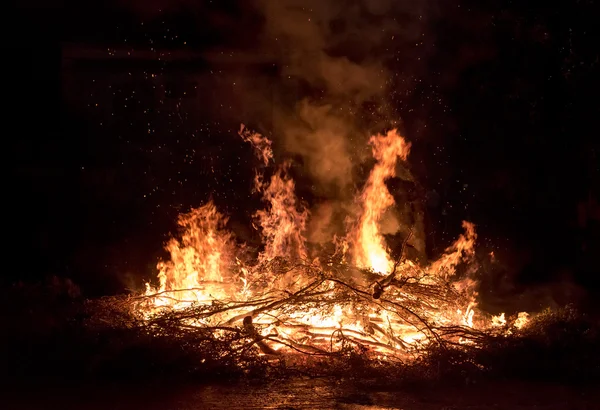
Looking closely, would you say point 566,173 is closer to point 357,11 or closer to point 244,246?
point 357,11

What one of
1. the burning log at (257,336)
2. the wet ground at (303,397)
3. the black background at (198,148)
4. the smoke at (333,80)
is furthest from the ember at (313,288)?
the wet ground at (303,397)

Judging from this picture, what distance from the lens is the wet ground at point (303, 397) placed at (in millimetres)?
4887

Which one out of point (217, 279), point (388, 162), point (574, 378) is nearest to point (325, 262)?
point (217, 279)

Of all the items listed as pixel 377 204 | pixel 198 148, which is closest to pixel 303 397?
pixel 377 204

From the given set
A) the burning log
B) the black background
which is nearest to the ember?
the burning log

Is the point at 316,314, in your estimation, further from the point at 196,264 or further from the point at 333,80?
the point at 333,80

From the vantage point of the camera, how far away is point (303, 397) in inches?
200

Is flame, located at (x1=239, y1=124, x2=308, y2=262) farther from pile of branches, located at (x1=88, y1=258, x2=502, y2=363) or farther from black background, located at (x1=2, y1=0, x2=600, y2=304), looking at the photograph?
pile of branches, located at (x1=88, y1=258, x2=502, y2=363)

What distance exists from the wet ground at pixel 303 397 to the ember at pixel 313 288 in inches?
24.5

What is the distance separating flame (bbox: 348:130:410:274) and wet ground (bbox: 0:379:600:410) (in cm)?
278

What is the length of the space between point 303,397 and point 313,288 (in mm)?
1564

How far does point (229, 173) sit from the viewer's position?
9.12 m

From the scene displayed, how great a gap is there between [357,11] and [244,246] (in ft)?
11.5

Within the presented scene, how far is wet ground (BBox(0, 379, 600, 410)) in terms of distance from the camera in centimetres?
489
